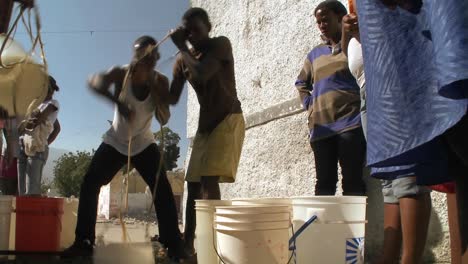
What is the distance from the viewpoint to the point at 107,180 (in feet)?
12.1

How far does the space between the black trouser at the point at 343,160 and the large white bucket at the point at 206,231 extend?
0.89m

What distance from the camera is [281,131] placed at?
4578 millimetres

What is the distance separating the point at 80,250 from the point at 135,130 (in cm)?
96

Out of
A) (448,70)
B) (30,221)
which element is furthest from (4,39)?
(448,70)

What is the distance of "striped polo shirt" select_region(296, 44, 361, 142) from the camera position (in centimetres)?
330

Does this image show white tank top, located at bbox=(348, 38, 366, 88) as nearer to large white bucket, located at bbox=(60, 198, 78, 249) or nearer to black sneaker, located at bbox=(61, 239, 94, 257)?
black sneaker, located at bbox=(61, 239, 94, 257)

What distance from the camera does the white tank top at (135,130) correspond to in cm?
365

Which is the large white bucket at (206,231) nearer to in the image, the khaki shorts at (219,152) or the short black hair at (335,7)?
the khaki shorts at (219,152)

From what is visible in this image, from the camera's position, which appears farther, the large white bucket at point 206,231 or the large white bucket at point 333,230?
the large white bucket at point 206,231

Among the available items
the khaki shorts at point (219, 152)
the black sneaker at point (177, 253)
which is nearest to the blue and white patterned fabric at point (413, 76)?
the khaki shorts at point (219, 152)

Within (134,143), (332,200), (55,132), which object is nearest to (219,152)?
(134,143)

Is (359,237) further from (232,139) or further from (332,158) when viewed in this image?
(232,139)

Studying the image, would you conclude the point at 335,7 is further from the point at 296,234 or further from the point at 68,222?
the point at 68,222

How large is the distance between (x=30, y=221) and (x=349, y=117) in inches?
97.2
